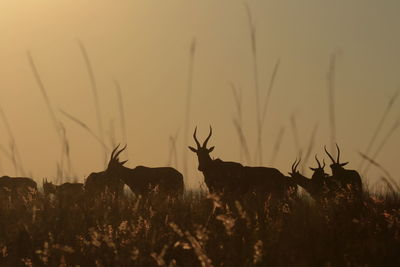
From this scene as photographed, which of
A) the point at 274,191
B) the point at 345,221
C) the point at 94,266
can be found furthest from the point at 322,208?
the point at 274,191

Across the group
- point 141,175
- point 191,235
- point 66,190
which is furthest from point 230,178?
point 191,235

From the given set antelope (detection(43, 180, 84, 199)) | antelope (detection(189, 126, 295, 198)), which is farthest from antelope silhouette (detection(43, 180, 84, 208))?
antelope (detection(189, 126, 295, 198))

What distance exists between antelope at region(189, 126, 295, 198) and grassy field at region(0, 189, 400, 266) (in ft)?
17.2

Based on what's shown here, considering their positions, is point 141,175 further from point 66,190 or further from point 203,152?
point 66,190

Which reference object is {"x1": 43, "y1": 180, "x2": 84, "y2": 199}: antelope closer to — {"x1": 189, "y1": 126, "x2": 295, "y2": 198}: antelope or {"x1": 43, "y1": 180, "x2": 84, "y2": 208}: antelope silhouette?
{"x1": 43, "y1": 180, "x2": 84, "y2": 208}: antelope silhouette

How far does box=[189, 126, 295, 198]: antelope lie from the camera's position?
1262 cm

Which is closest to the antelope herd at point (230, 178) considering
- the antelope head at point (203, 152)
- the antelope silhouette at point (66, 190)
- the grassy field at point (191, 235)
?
the antelope head at point (203, 152)

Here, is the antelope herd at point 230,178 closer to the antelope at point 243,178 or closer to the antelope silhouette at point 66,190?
the antelope at point 243,178

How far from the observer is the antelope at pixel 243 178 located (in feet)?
41.4

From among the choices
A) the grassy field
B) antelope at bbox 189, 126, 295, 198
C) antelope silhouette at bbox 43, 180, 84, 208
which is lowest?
the grassy field

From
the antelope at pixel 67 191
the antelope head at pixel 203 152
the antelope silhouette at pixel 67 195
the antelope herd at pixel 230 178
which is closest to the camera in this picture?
the antelope silhouette at pixel 67 195

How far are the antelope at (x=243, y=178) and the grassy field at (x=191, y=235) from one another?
525cm

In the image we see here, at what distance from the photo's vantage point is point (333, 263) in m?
4.66

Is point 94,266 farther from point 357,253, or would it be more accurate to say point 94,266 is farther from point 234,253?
point 357,253
